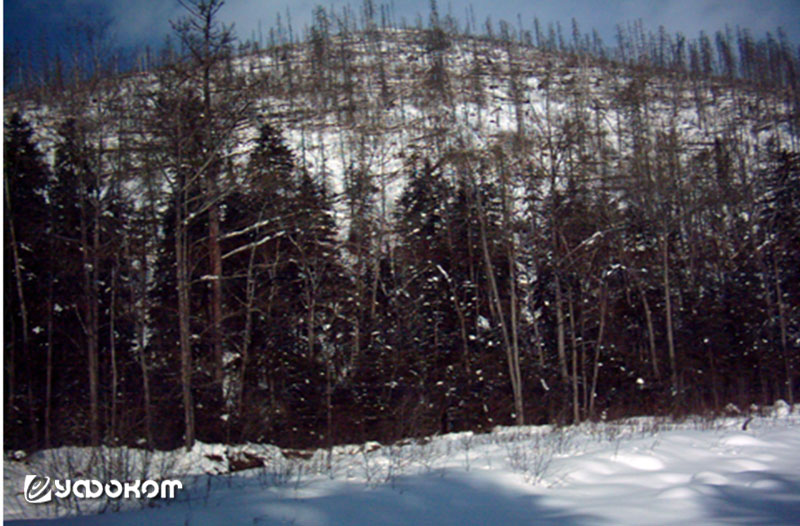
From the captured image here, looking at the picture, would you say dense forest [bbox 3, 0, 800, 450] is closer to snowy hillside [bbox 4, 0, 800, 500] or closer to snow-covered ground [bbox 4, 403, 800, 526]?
snowy hillside [bbox 4, 0, 800, 500]

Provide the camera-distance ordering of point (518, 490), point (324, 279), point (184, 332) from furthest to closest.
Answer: point (324, 279), point (184, 332), point (518, 490)

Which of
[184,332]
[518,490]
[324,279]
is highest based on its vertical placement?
[324,279]

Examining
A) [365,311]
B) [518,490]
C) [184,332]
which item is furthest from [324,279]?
[518,490]

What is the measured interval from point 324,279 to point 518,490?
20579 millimetres

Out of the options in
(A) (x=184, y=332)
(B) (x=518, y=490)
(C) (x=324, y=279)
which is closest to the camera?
(B) (x=518, y=490)

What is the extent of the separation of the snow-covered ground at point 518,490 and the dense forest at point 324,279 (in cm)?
350

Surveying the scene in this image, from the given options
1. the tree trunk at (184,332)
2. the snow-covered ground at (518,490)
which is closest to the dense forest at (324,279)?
the tree trunk at (184,332)

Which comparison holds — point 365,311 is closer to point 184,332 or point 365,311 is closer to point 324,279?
point 324,279

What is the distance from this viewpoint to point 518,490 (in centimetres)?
556

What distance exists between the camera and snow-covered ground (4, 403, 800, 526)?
14.4 ft

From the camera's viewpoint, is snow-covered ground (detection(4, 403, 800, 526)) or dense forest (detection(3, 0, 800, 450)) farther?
dense forest (detection(3, 0, 800, 450))

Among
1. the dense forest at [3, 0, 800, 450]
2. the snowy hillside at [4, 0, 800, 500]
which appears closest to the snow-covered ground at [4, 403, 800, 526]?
the snowy hillside at [4, 0, 800, 500]

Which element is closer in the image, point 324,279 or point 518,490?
point 518,490

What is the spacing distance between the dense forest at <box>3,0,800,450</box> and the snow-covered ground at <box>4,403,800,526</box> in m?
3.50
